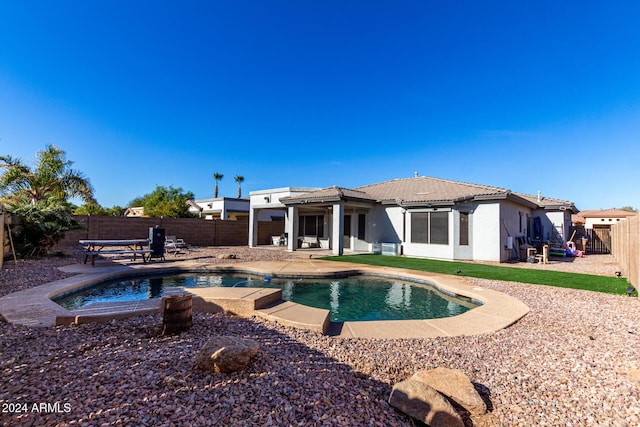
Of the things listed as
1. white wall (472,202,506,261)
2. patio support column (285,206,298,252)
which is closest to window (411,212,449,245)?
white wall (472,202,506,261)

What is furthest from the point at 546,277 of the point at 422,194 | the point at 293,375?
the point at 293,375

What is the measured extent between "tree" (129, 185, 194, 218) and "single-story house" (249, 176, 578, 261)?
Result: 11.8 metres

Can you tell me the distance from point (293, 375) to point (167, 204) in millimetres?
30373

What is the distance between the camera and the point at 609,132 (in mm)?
16625

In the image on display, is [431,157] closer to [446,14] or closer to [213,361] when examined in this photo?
[446,14]

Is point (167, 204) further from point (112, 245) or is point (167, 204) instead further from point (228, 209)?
point (112, 245)

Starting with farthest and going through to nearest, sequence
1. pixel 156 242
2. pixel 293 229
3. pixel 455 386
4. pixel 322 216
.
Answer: pixel 322 216, pixel 293 229, pixel 156 242, pixel 455 386

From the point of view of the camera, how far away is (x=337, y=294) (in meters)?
8.45

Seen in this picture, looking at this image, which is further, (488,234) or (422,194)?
(422,194)

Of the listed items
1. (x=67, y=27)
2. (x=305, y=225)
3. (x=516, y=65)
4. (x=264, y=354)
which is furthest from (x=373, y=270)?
(x=67, y=27)

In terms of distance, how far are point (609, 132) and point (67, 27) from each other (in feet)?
87.8

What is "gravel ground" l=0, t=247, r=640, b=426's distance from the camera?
237 cm

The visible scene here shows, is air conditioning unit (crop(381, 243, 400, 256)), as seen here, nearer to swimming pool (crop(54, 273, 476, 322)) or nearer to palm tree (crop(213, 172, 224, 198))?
swimming pool (crop(54, 273, 476, 322))

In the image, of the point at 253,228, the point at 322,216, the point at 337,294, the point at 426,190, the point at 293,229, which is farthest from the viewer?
the point at 253,228
